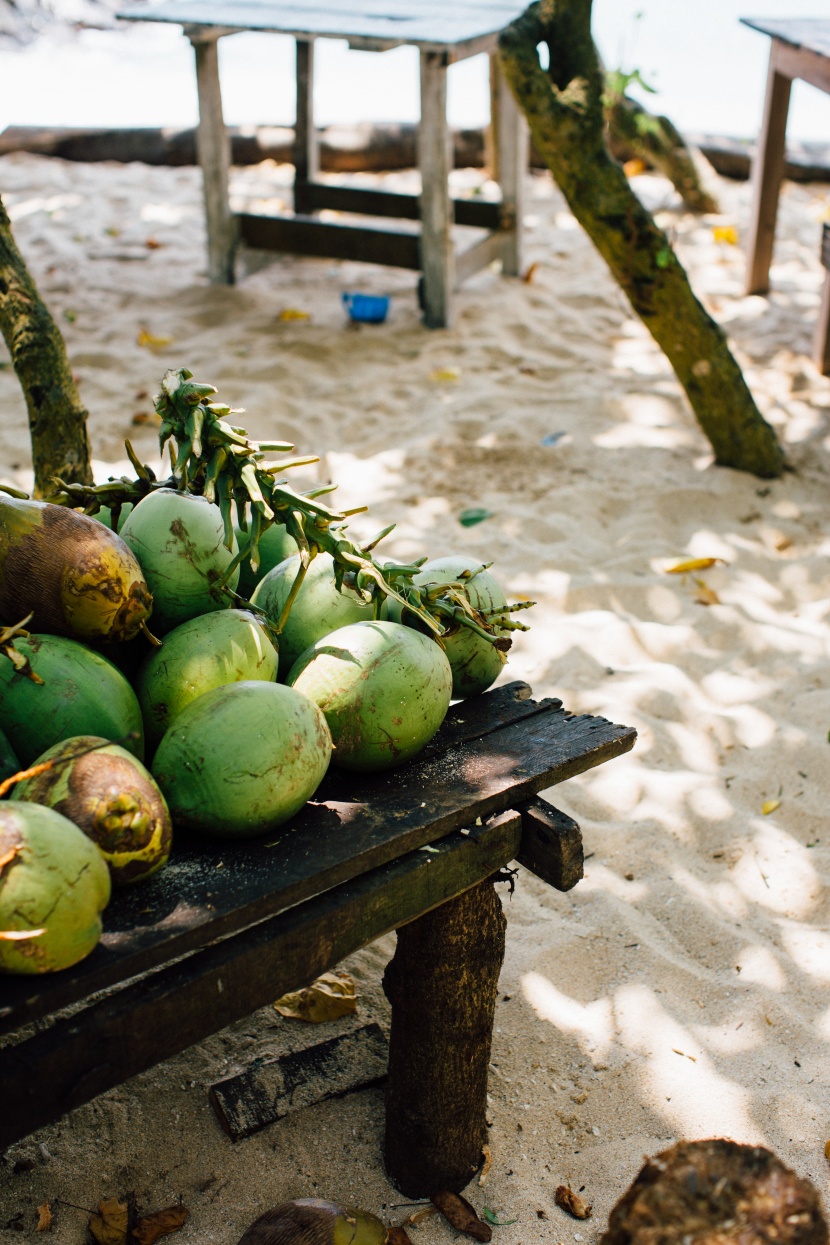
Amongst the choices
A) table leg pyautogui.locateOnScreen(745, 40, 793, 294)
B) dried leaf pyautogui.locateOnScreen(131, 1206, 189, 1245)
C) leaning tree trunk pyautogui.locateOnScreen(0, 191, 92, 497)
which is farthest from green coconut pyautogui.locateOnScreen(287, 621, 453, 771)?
table leg pyautogui.locateOnScreen(745, 40, 793, 294)

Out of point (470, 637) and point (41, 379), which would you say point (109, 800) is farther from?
point (41, 379)

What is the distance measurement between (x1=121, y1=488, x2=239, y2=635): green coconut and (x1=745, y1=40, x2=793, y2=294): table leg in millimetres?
5001

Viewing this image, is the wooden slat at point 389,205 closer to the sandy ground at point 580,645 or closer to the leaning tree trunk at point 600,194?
the sandy ground at point 580,645

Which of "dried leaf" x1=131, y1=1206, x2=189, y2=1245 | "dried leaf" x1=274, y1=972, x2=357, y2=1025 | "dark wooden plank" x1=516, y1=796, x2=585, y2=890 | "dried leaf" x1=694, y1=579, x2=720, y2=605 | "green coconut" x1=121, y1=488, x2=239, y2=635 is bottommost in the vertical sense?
"dried leaf" x1=694, y1=579, x2=720, y2=605

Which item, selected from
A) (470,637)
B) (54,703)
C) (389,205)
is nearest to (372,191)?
(389,205)

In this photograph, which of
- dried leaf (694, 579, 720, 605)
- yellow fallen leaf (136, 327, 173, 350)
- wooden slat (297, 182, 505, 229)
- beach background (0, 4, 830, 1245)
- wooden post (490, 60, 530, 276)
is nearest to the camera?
beach background (0, 4, 830, 1245)

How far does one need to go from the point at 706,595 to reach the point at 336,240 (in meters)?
3.33

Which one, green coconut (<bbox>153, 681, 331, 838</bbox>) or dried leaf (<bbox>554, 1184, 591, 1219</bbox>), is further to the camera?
dried leaf (<bbox>554, 1184, 591, 1219</bbox>)

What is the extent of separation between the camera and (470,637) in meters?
1.80

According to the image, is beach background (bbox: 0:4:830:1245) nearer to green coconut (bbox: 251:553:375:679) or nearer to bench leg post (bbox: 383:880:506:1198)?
bench leg post (bbox: 383:880:506:1198)

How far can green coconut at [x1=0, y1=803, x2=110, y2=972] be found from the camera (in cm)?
113

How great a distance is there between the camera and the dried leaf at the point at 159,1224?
1.69m

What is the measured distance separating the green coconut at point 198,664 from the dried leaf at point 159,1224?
764 millimetres

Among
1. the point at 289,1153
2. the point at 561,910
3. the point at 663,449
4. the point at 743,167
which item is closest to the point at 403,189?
the point at 743,167
